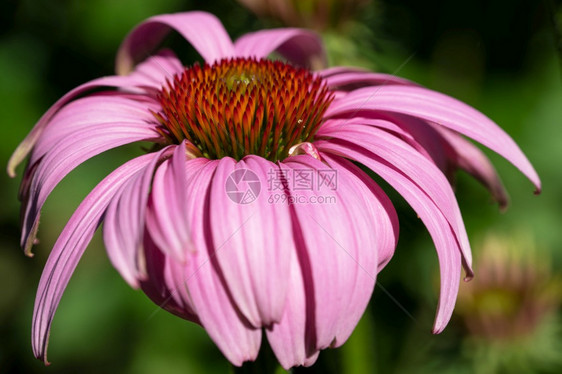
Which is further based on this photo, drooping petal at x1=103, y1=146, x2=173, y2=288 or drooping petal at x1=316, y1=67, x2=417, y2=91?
drooping petal at x1=316, y1=67, x2=417, y2=91

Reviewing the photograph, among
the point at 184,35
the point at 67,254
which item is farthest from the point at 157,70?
the point at 67,254

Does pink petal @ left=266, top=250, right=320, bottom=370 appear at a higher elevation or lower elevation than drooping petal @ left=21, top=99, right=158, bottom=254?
lower


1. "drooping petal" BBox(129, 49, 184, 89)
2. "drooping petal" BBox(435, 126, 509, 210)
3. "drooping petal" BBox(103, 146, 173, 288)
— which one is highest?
"drooping petal" BBox(103, 146, 173, 288)

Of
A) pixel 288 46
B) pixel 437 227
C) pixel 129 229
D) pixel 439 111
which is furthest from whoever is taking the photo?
pixel 288 46

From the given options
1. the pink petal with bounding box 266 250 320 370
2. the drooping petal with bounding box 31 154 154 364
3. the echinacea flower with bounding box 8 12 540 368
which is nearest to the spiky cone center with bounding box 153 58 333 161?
the echinacea flower with bounding box 8 12 540 368

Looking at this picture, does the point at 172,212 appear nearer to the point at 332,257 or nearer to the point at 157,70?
the point at 332,257

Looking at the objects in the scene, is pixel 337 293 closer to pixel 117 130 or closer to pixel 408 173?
pixel 408 173

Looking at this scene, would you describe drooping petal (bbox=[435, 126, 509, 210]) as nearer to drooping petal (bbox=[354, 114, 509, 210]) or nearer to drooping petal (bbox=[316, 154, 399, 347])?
drooping petal (bbox=[354, 114, 509, 210])
